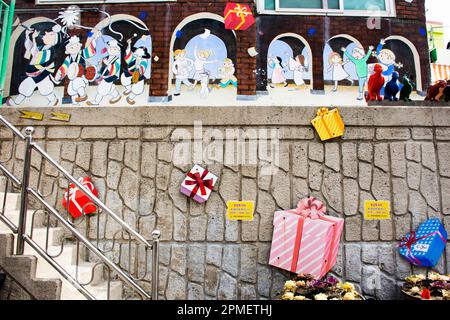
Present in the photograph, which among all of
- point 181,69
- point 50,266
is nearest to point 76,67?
point 181,69

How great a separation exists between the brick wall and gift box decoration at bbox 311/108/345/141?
1900 millimetres

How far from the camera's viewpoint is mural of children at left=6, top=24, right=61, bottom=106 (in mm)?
4789

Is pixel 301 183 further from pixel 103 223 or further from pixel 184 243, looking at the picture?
pixel 103 223

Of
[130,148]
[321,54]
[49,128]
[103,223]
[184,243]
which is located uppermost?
[321,54]

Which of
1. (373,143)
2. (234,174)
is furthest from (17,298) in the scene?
(373,143)

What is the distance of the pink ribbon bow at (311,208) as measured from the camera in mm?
2842

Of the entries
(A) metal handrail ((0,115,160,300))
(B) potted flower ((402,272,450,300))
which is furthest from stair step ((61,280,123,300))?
(B) potted flower ((402,272,450,300))

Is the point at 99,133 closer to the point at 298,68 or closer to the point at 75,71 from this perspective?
the point at 75,71

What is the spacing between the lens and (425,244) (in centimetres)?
280

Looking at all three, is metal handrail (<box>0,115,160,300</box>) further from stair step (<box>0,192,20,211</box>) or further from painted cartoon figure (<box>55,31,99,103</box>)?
painted cartoon figure (<box>55,31,99,103</box>)

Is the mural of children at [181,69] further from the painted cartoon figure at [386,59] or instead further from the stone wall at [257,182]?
the painted cartoon figure at [386,59]

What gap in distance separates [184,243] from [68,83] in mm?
3427

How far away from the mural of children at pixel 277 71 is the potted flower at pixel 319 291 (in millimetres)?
3135

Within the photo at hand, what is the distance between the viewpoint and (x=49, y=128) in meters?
3.11
